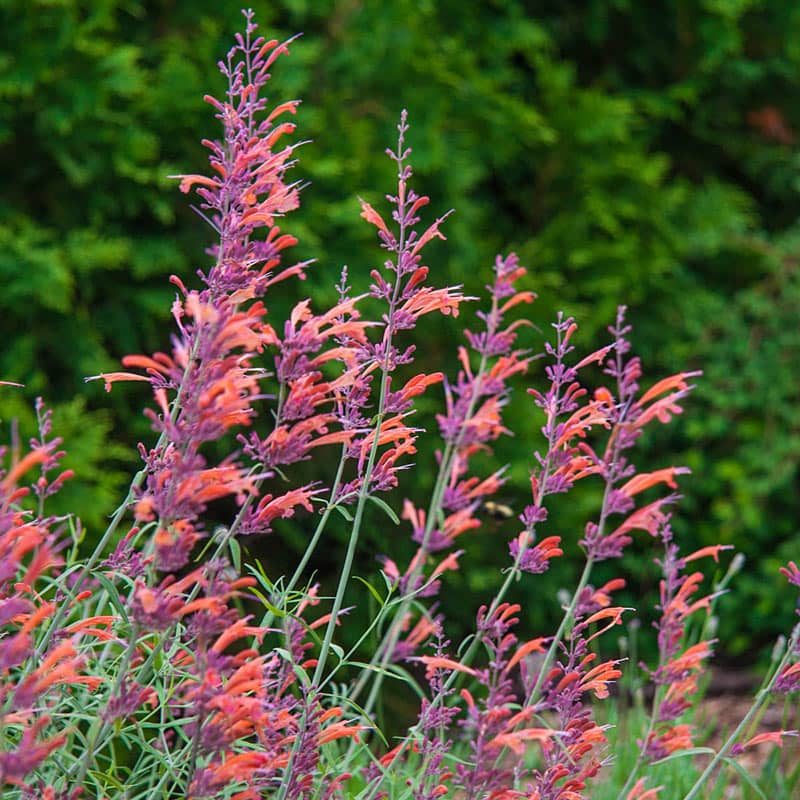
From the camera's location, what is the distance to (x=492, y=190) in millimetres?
6504

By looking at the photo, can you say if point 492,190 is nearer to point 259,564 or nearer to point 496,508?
point 496,508

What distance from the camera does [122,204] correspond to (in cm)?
464

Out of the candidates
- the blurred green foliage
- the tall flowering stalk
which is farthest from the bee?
the blurred green foliage

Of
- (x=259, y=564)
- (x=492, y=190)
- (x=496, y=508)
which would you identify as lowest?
(x=496, y=508)

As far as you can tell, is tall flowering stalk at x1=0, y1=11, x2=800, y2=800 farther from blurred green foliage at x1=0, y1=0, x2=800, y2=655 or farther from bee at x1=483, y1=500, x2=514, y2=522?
blurred green foliage at x1=0, y1=0, x2=800, y2=655

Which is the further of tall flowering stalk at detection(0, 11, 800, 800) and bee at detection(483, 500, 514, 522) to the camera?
bee at detection(483, 500, 514, 522)

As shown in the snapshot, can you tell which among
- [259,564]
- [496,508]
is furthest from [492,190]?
[259,564]

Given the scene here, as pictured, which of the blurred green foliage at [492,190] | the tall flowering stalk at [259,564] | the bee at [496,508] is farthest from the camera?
the blurred green foliage at [492,190]

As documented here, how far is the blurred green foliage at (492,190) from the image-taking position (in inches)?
172

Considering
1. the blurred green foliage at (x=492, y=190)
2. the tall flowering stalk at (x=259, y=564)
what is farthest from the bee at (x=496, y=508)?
the blurred green foliage at (x=492, y=190)

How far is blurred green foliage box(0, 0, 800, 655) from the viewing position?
4379 mm

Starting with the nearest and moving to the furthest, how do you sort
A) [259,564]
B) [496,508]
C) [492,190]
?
1. [259,564]
2. [496,508]
3. [492,190]

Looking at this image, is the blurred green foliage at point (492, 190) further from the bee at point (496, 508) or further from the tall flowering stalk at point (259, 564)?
the tall flowering stalk at point (259, 564)

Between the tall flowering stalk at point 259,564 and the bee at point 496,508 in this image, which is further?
the bee at point 496,508
